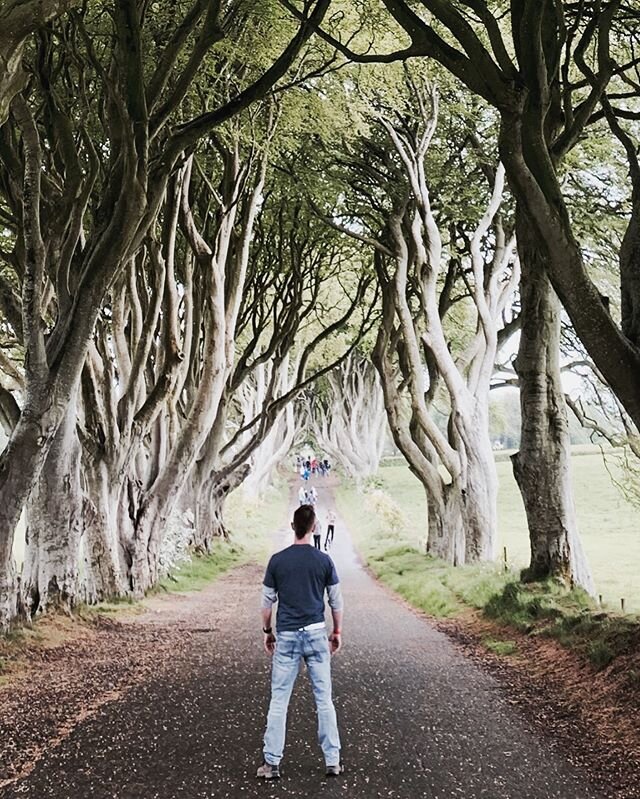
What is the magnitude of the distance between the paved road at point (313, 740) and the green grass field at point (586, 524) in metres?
2.86

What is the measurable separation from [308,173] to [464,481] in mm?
7055

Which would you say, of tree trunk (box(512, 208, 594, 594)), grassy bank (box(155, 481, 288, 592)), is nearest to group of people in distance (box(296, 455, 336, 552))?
grassy bank (box(155, 481, 288, 592))

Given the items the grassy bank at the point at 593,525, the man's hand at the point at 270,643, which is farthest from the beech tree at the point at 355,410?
the man's hand at the point at 270,643

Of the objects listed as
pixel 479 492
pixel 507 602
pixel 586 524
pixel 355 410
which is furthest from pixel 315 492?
pixel 507 602

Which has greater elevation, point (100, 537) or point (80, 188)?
point (80, 188)

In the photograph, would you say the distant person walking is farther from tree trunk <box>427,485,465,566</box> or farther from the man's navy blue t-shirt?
the man's navy blue t-shirt

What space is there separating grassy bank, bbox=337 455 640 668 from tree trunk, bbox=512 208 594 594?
49 centimetres

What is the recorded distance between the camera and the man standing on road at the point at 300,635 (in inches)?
196

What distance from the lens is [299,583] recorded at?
5.23m

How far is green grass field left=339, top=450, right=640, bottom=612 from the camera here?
1658 centimetres

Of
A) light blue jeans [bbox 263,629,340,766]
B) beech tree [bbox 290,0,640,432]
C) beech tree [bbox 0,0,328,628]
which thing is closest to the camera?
light blue jeans [bbox 263,629,340,766]

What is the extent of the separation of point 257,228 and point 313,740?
13.7 m

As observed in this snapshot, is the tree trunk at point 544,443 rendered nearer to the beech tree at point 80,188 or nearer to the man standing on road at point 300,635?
the beech tree at point 80,188

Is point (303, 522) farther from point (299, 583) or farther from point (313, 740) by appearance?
point (313, 740)
